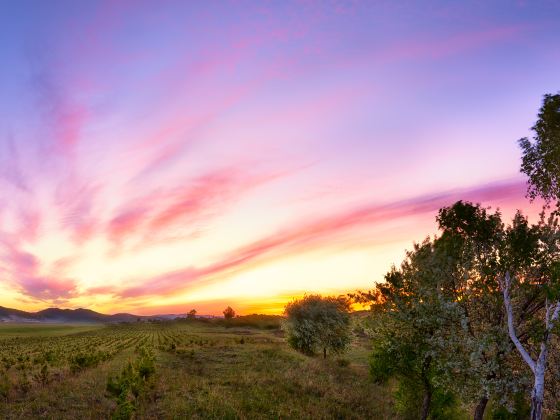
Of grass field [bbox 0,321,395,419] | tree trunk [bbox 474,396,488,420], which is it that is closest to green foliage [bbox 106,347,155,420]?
grass field [bbox 0,321,395,419]

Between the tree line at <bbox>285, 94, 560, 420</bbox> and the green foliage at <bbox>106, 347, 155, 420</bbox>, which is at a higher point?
the tree line at <bbox>285, 94, 560, 420</bbox>

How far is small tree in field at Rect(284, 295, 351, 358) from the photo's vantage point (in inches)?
2160

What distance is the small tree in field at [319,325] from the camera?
5488cm

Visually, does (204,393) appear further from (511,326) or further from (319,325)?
(319,325)

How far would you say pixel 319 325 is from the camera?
5466 centimetres

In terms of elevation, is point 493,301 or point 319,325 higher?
point 493,301

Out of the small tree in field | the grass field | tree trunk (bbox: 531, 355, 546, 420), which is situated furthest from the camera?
the small tree in field

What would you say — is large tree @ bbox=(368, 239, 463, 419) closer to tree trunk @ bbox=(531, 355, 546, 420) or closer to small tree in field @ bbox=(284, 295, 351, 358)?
tree trunk @ bbox=(531, 355, 546, 420)

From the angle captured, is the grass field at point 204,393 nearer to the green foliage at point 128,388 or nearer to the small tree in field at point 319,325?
the green foliage at point 128,388

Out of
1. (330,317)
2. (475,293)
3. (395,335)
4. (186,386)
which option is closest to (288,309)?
(330,317)

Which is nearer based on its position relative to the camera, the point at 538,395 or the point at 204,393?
the point at 538,395

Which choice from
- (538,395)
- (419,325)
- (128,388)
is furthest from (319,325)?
(538,395)

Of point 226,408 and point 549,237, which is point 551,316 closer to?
point 549,237

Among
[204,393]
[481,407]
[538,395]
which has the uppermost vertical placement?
[538,395]
